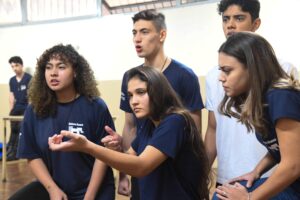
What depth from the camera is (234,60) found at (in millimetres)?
1136

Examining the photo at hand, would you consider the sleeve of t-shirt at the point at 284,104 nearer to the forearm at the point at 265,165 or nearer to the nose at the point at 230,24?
the forearm at the point at 265,165

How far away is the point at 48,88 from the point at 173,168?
90 cm

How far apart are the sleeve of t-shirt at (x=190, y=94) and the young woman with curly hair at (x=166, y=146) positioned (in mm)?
415

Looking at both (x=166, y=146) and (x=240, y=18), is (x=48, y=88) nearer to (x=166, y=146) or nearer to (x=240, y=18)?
(x=166, y=146)

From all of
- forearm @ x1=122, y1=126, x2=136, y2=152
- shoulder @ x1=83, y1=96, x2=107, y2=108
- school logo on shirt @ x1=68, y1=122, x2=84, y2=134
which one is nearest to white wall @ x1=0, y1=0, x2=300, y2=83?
forearm @ x1=122, y1=126, x2=136, y2=152

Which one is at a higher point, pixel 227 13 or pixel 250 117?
pixel 227 13

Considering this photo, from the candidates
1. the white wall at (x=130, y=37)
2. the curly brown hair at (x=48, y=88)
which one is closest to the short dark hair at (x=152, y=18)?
the curly brown hair at (x=48, y=88)

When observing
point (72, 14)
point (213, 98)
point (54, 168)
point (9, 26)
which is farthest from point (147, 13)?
point (9, 26)

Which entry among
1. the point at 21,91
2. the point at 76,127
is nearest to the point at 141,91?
the point at 76,127

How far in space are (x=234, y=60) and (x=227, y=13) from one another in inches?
26.6

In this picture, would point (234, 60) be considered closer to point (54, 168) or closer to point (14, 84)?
point (54, 168)

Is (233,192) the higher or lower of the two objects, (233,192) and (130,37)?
the lower

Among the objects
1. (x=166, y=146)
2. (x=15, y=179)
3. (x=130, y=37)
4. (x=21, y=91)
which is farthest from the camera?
(x=21, y=91)

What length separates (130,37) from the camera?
552cm
